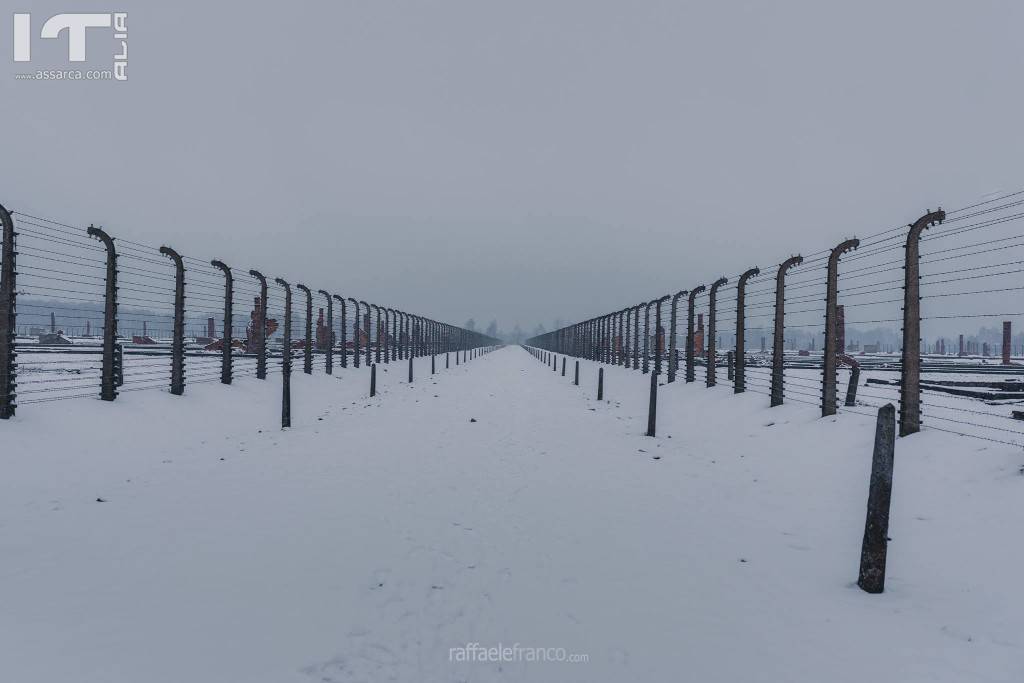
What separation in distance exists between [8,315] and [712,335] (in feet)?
56.0

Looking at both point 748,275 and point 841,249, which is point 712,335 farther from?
point 841,249

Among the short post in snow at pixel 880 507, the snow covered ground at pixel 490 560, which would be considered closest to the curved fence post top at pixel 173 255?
the snow covered ground at pixel 490 560

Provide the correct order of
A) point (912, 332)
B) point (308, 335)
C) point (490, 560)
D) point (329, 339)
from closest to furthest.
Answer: point (490, 560) → point (912, 332) → point (308, 335) → point (329, 339)

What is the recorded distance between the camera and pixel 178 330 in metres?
12.6

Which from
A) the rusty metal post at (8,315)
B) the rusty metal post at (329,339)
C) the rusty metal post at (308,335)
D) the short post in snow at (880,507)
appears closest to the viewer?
the short post in snow at (880,507)

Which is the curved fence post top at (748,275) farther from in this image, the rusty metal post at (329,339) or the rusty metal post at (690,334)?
the rusty metal post at (329,339)

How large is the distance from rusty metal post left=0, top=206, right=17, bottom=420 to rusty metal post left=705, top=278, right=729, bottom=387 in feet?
53.7

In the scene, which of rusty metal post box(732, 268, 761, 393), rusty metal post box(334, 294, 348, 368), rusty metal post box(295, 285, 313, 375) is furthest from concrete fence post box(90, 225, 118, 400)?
rusty metal post box(732, 268, 761, 393)

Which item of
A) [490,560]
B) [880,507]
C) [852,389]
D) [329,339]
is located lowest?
[490,560]

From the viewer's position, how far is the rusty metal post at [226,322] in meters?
14.6

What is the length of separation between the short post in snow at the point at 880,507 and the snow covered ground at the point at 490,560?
0.16 metres

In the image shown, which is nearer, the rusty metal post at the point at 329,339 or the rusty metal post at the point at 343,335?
the rusty metal post at the point at 329,339

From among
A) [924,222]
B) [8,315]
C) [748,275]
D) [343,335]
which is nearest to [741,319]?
[748,275]

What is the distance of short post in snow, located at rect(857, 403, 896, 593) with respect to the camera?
158 inches
